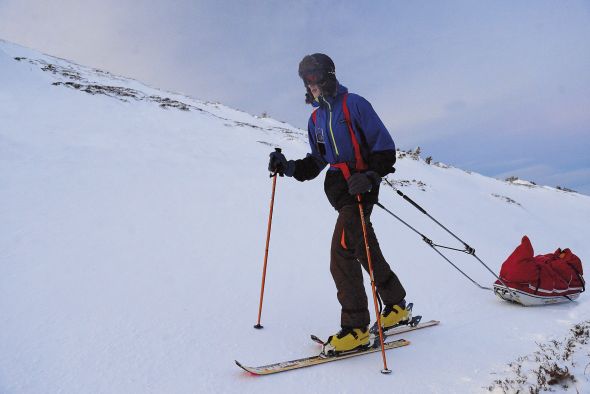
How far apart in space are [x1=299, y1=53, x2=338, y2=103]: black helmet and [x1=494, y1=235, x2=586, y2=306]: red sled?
337 cm

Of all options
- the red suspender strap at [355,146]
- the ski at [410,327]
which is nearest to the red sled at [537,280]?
the ski at [410,327]

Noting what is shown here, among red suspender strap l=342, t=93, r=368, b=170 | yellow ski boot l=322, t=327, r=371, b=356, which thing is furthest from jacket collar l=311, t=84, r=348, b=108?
yellow ski boot l=322, t=327, r=371, b=356

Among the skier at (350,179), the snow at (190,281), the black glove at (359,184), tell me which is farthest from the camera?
the skier at (350,179)

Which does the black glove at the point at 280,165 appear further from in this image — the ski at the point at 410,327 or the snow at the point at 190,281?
the ski at the point at 410,327

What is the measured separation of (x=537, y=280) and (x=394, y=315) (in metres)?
2.34

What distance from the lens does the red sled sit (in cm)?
481

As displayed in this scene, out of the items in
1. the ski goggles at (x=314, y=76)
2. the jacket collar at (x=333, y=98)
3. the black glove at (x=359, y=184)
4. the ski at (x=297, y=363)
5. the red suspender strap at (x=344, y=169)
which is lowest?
the ski at (x=297, y=363)

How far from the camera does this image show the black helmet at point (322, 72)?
351 cm

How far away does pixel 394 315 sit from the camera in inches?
147

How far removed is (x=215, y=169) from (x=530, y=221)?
10001 mm

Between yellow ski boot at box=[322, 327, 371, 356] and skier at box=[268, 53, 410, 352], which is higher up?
skier at box=[268, 53, 410, 352]

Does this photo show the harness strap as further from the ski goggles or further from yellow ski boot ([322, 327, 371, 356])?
yellow ski boot ([322, 327, 371, 356])

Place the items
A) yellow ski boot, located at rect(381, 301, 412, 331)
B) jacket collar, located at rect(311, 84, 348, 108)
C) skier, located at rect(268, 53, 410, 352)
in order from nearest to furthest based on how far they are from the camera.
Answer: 1. skier, located at rect(268, 53, 410, 352)
2. jacket collar, located at rect(311, 84, 348, 108)
3. yellow ski boot, located at rect(381, 301, 412, 331)

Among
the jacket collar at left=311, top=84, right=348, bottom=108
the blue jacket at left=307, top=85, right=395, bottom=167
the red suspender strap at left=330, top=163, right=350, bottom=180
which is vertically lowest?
the red suspender strap at left=330, top=163, right=350, bottom=180
